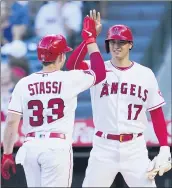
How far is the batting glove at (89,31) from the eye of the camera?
4582 millimetres

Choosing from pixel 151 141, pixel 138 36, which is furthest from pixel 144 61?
pixel 151 141

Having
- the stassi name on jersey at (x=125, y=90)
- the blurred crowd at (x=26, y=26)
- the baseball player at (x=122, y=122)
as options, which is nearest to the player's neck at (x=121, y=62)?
the baseball player at (x=122, y=122)

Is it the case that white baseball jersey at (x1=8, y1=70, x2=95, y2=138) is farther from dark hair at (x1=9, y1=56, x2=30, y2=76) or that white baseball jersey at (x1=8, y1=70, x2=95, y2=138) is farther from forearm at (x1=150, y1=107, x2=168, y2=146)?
dark hair at (x1=9, y1=56, x2=30, y2=76)

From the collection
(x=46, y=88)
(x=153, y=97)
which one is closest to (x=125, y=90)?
(x=153, y=97)

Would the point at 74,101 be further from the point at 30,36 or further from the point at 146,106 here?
the point at 30,36

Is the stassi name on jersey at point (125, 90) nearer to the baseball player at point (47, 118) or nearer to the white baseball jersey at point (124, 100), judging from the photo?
the white baseball jersey at point (124, 100)

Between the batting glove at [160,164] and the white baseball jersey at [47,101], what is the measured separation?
24.6 inches

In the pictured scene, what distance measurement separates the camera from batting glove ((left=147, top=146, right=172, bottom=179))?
453cm

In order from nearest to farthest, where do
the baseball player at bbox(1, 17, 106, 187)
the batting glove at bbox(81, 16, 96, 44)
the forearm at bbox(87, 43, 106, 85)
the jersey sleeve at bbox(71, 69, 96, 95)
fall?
1. the baseball player at bbox(1, 17, 106, 187)
2. the jersey sleeve at bbox(71, 69, 96, 95)
3. the forearm at bbox(87, 43, 106, 85)
4. the batting glove at bbox(81, 16, 96, 44)

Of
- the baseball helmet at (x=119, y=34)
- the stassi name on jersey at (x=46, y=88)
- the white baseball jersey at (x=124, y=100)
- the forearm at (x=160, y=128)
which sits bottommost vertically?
the forearm at (x=160, y=128)

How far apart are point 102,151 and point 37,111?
63 centimetres

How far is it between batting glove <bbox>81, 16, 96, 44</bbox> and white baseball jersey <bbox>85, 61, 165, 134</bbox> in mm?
286

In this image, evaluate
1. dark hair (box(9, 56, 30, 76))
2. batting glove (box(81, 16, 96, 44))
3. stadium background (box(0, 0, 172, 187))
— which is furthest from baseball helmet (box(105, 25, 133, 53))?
dark hair (box(9, 56, 30, 76))

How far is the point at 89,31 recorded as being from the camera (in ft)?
15.1
